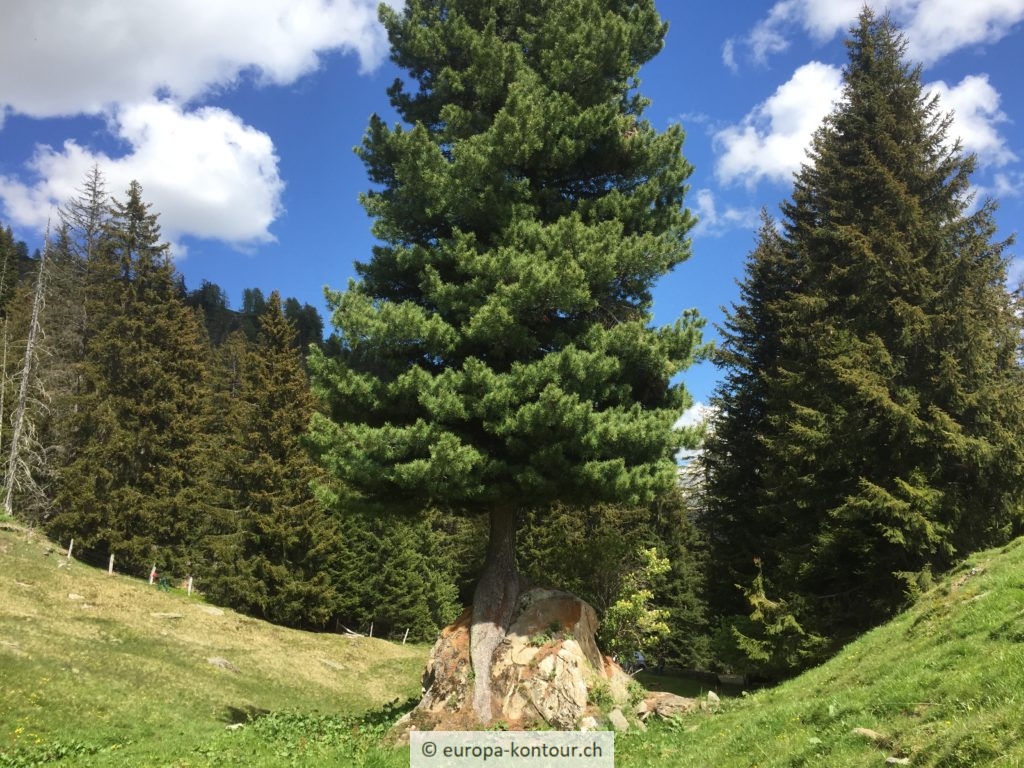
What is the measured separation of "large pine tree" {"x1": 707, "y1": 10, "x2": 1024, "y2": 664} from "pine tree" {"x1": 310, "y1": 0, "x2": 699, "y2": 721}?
24.4 feet

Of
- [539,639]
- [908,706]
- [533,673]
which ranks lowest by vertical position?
[533,673]

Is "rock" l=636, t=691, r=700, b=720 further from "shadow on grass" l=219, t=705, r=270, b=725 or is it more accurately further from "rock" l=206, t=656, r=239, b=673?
"rock" l=206, t=656, r=239, b=673

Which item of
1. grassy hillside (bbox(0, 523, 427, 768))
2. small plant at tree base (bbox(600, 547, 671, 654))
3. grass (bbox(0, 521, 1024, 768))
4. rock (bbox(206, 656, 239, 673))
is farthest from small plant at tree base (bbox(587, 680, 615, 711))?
rock (bbox(206, 656, 239, 673))

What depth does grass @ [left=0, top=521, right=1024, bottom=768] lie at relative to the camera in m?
6.24

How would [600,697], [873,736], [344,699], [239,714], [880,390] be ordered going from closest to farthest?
[873,736], [600,697], [880,390], [239,714], [344,699]

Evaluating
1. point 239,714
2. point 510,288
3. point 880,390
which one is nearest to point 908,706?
point 510,288

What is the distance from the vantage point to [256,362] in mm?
38688

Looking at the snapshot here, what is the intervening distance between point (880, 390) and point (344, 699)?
2146cm

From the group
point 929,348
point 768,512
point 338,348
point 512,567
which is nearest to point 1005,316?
point 929,348

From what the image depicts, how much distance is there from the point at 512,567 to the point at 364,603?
1255 inches

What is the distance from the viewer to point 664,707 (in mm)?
12078

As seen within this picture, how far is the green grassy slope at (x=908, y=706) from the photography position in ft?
17.8

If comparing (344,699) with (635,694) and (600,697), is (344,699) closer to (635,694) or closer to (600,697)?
(635,694)

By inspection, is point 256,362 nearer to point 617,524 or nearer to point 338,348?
point 617,524
